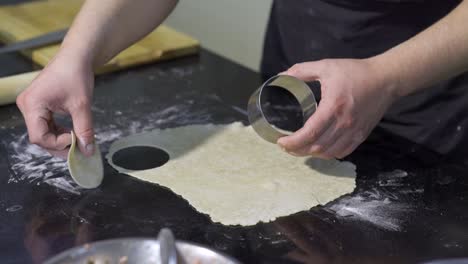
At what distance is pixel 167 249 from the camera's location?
31.8 inches

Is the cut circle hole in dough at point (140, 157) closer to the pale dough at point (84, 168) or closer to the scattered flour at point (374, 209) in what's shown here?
the pale dough at point (84, 168)

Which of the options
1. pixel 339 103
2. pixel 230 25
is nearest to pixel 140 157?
pixel 339 103

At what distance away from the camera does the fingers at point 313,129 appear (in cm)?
101

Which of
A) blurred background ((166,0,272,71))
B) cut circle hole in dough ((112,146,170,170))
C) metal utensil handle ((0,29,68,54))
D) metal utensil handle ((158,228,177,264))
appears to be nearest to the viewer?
metal utensil handle ((158,228,177,264))

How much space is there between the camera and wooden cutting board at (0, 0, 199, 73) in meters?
1.50

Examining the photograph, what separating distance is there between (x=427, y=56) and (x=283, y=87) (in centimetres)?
21

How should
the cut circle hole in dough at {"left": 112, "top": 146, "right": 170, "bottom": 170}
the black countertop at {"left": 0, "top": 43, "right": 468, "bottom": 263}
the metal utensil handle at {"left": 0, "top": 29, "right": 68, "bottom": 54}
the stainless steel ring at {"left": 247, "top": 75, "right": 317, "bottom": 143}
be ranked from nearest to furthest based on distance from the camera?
the black countertop at {"left": 0, "top": 43, "right": 468, "bottom": 263} < the stainless steel ring at {"left": 247, "top": 75, "right": 317, "bottom": 143} < the cut circle hole in dough at {"left": 112, "top": 146, "right": 170, "bottom": 170} < the metal utensil handle at {"left": 0, "top": 29, "right": 68, "bottom": 54}

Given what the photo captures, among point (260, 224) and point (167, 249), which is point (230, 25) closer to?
point (260, 224)

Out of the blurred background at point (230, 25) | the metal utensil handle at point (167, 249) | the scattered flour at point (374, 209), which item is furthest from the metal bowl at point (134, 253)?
the blurred background at point (230, 25)

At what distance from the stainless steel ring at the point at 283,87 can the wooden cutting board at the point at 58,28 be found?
1.49ft

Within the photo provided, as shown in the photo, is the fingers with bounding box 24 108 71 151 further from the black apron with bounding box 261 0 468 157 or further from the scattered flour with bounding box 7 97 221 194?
the black apron with bounding box 261 0 468 157

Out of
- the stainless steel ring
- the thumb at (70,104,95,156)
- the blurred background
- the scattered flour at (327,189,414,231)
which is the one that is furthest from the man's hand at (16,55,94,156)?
the blurred background

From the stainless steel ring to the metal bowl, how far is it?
0.30 meters

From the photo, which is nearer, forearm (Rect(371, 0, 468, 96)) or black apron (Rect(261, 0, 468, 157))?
forearm (Rect(371, 0, 468, 96))
